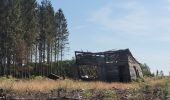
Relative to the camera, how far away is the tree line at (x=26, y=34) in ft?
240

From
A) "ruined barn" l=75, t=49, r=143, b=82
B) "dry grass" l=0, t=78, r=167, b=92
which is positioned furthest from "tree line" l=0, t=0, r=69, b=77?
"dry grass" l=0, t=78, r=167, b=92

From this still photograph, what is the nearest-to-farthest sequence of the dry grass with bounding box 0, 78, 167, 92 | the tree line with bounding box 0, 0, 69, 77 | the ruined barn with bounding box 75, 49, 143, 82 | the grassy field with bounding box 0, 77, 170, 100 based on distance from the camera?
the grassy field with bounding box 0, 77, 170, 100 < the dry grass with bounding box 0, 78, 167, 92 < the ruined barn with bounding box 75, 49, 143, 82 < the tree line with bounding box 0, 0, 69, 77

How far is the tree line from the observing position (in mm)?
73188

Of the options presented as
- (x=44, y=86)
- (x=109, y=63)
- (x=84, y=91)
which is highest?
(x=109, y=63)

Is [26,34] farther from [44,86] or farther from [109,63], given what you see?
[44,86]

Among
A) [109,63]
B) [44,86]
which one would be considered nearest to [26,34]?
[109,63]

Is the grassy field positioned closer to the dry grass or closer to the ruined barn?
the dry grass

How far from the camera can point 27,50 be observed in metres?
79.1

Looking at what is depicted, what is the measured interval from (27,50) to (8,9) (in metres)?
8.99

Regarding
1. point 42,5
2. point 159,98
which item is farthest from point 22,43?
point 159,98

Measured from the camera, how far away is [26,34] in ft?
267

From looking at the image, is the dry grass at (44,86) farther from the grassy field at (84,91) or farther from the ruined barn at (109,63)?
the ruined barn at (109,63)

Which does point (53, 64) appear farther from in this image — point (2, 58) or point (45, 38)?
point (2, 58)

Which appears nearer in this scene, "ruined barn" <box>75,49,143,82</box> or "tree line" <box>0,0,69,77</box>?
"ruined barn" <box>75,49,143,82</box>
